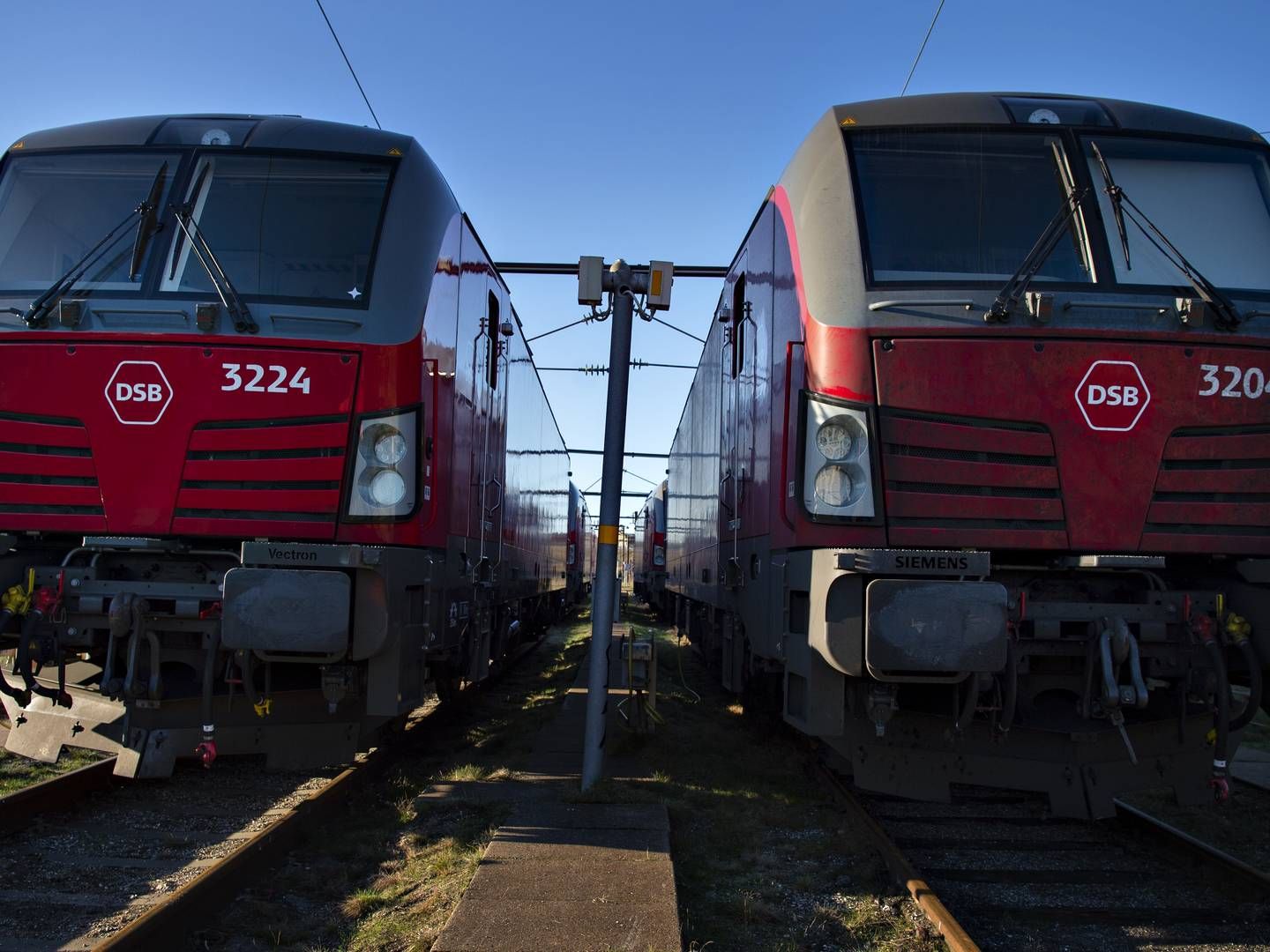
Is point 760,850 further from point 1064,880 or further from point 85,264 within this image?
point 85,264

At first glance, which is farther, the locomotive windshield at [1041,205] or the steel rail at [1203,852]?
the locomotive windshield at [1041,205]

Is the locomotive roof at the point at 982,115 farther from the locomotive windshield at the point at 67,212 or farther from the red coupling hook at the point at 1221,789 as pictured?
the locomotive windshield at the point at 67,212

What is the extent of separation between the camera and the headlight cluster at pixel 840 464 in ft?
15.7

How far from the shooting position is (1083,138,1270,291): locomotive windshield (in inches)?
203

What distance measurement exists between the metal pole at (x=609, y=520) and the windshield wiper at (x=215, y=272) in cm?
228

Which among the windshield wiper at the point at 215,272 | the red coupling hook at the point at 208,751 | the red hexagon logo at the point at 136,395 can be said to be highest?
the windshield wiper at the point at 215,272

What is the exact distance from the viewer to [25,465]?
524 centimetres

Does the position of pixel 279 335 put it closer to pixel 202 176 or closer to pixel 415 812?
pixel 202 176

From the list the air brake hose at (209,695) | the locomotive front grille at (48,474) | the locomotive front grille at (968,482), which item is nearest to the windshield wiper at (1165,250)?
the locomotive front grille at (968,482)

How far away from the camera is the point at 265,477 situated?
5.25 meters

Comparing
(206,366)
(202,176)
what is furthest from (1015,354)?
(202,176)

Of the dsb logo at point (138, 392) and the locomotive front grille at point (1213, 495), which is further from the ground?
the dsb logo at point (138, 392)

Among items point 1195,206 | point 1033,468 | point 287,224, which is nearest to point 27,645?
point 287,224

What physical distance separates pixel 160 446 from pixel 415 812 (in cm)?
244
